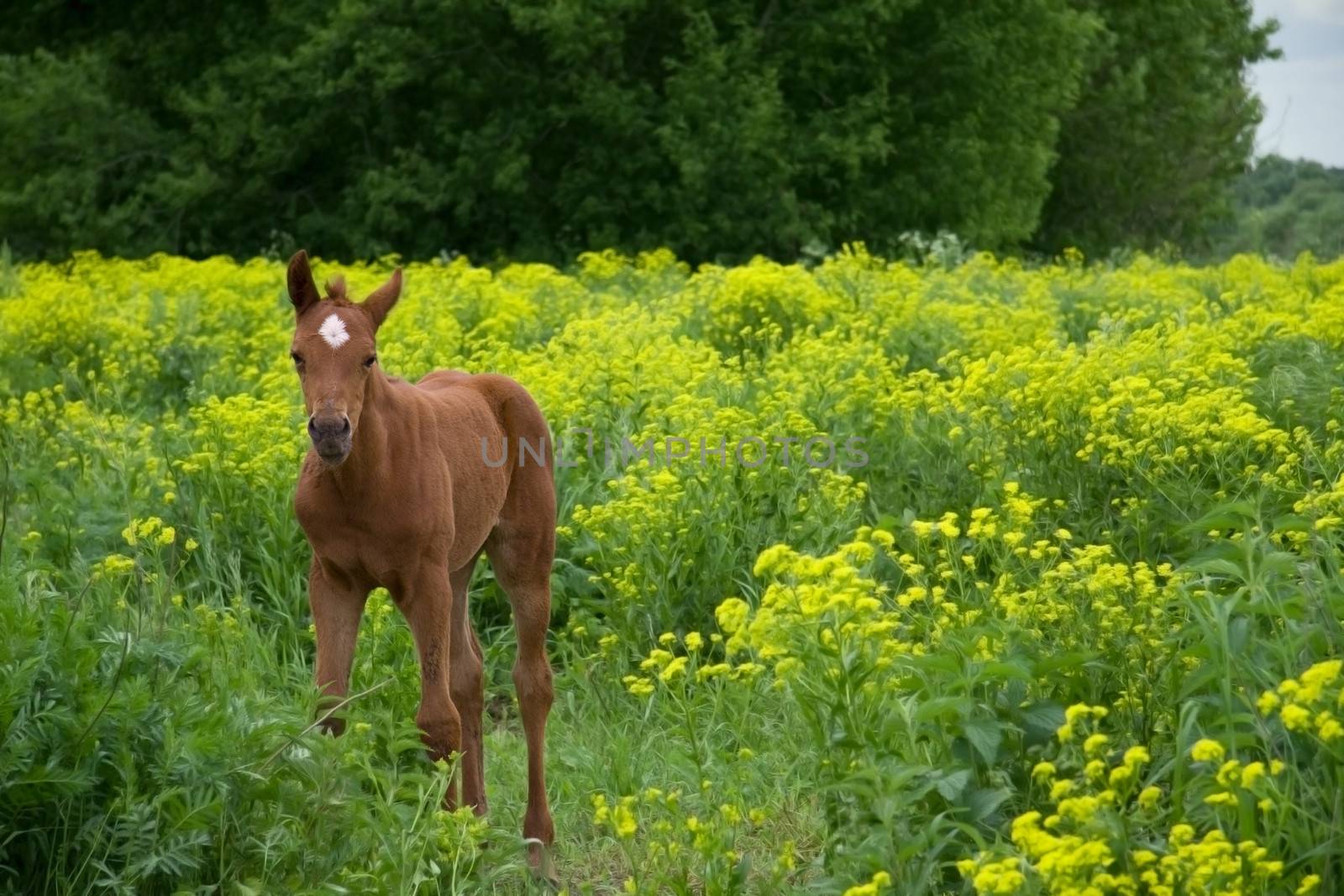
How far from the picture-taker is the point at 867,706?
410cm

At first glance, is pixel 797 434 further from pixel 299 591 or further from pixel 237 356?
pixel 237 356

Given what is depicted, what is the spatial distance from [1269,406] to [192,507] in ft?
15.3

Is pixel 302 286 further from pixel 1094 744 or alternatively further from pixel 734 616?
pixel 1094 744

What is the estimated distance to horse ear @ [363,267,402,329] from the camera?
4715 mm

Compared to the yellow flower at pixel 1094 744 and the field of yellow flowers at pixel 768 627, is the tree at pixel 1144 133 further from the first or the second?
the yellow flower at pixel 1094 744

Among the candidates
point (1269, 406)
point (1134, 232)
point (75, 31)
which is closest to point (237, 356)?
point (1269, 406)

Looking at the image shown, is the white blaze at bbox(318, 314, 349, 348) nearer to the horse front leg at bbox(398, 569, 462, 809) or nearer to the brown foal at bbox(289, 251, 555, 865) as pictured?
the brown foal at bbox(289, 251, 555, 865)

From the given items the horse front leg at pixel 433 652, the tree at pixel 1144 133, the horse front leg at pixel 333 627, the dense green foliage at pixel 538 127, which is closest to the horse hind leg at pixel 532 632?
the horse front leg at pixel 433 652

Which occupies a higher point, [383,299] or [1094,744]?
[383,299]

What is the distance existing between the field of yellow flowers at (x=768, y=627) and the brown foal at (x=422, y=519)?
20 cm

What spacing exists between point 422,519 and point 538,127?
20.8 m

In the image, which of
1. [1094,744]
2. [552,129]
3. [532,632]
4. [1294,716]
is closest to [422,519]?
[532,632]

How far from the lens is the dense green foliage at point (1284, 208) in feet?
104

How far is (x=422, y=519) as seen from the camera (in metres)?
4.75
